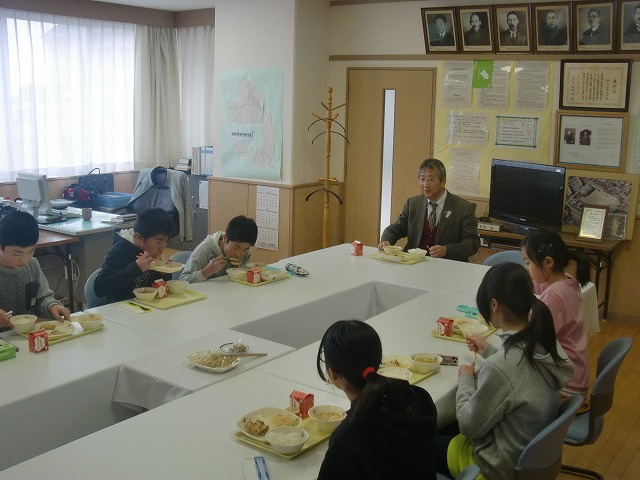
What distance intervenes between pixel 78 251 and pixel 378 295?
2.62 meters

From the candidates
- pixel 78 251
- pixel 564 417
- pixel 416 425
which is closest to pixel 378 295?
pixel 564 417

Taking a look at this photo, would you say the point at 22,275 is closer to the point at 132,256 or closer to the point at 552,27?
the point at 132,256

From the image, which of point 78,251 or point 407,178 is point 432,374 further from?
point 407,178

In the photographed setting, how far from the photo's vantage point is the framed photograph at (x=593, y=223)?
5.36m

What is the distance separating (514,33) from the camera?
18.5ft

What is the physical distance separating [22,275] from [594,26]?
4.43 meters

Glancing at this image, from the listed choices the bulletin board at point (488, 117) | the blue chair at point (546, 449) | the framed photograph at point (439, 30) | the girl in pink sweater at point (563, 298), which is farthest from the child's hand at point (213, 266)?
the framed photograph at point (439, 30)

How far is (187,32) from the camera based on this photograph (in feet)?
26.6

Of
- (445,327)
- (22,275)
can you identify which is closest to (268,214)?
(22,275)

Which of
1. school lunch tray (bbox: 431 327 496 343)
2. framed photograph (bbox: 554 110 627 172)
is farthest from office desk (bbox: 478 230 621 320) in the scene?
school lunch tray (bbox: 431 327 496 343)

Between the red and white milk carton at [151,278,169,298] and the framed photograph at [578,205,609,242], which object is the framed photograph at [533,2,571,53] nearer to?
the framed photograph at [578,205,609,242]

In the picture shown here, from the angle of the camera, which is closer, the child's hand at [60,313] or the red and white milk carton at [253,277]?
the child's hand at [60,313]

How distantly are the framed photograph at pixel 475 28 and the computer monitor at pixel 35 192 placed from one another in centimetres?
366

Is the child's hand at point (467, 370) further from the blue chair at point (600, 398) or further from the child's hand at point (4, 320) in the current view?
the child's hand at point (4, 320)
